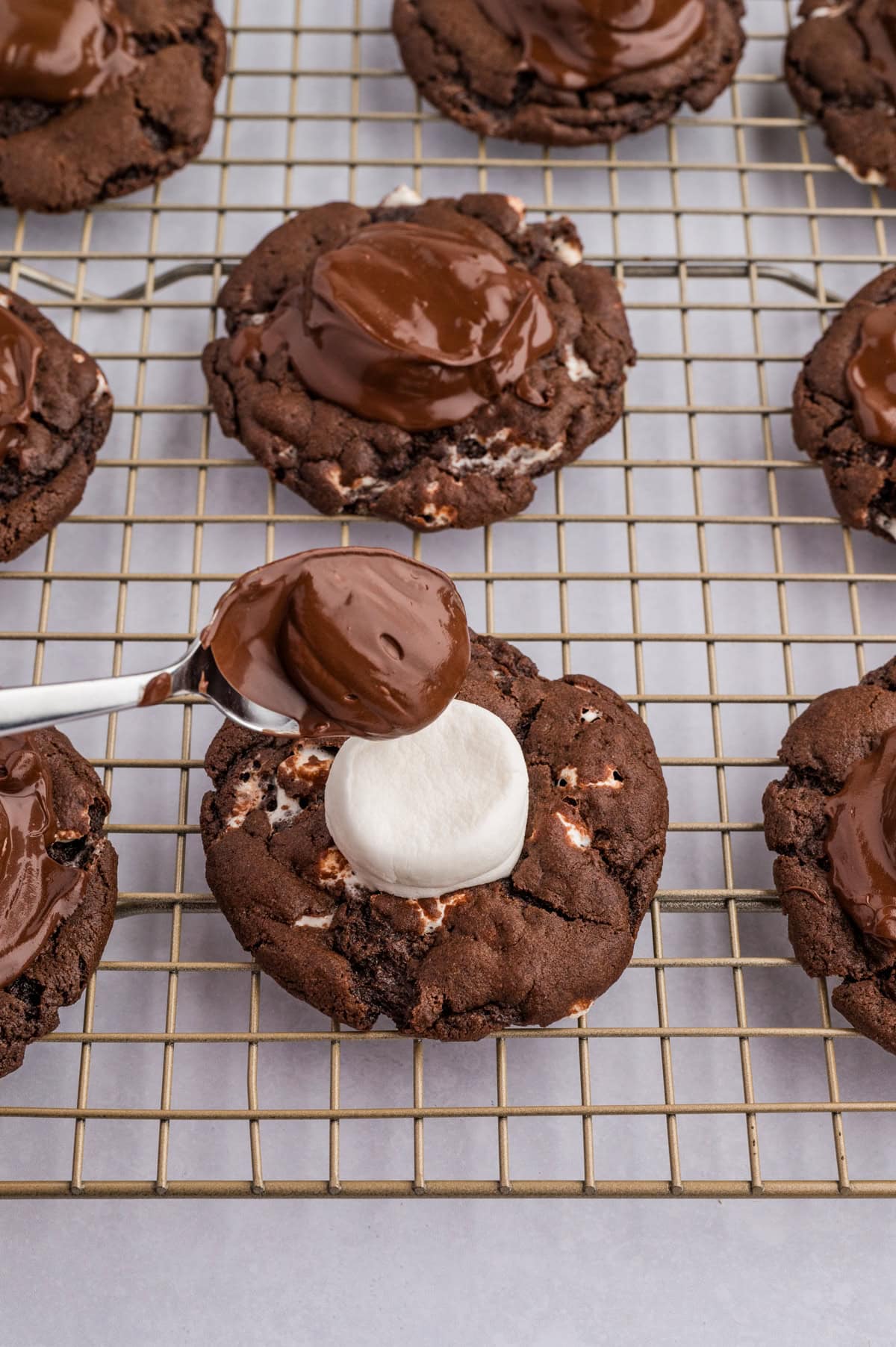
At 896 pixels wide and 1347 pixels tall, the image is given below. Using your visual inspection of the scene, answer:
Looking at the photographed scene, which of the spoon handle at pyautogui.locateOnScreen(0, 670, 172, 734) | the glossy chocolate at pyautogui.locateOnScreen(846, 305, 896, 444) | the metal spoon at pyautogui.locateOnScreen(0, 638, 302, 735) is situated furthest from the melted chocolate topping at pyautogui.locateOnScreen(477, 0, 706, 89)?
the spoon handle at pyautogui.locateOnScreen(0, 670, 172, 734)

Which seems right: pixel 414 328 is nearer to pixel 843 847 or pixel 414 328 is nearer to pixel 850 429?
pixel 850 429

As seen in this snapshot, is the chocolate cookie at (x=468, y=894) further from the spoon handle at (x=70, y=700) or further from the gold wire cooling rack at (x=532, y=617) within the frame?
the spoon handle at (x=70, y=700)

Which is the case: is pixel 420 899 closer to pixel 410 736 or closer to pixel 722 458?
pixel 410 736

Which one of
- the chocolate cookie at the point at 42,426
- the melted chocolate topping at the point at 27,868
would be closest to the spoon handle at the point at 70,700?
the melted chocolate topping at the point at 27,868

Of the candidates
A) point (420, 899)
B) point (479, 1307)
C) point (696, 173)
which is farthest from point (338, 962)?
point (696, 173)

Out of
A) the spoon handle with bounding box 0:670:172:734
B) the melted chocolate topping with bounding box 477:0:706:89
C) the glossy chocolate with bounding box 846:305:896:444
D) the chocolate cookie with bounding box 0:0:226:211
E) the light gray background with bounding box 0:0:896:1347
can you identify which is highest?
the melted chocolate topping with bounding box 477:0:706:89

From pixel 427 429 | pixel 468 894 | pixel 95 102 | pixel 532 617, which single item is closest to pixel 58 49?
pixel 95 102

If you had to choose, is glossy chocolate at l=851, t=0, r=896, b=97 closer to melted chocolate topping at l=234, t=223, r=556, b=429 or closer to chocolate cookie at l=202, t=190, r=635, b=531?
chocolate cookie at l=202, t=190, r=635, b=531
